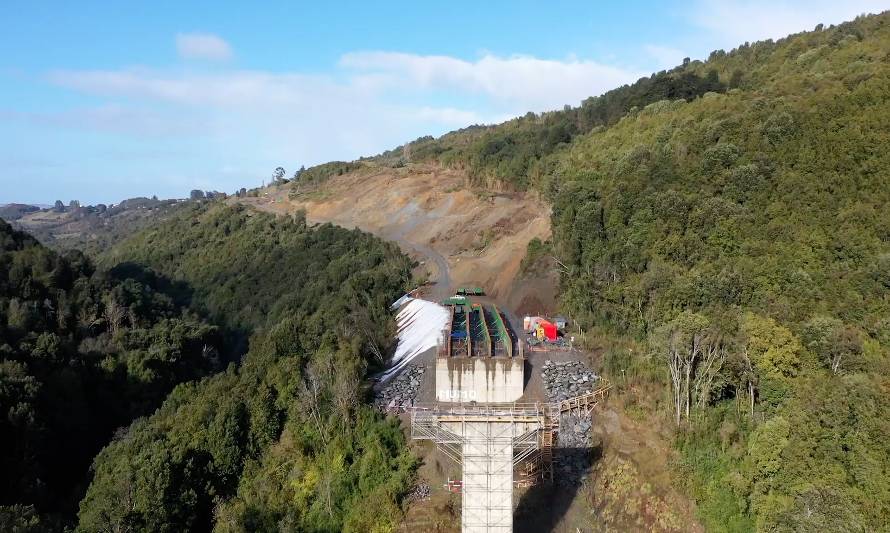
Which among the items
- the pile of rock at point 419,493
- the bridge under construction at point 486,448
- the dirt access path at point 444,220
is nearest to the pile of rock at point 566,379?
the pile of rock at point 419,493

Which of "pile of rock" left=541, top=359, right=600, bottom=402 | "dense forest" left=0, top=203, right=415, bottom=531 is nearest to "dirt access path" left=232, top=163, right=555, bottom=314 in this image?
"dense forest" left=0, top=203, right=415, bottom=531

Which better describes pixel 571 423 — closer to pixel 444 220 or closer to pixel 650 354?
pixel 650 354

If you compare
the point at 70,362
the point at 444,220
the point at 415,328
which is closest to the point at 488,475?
the point at 415,328

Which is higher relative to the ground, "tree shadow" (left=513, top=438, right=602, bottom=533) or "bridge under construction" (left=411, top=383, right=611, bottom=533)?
"bridge under construction" (left=411, top=383, right=611, bottom=533)

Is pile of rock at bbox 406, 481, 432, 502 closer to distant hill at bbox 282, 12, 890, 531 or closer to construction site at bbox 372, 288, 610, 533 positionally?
construction site at bbox 372, 288, 610, 533

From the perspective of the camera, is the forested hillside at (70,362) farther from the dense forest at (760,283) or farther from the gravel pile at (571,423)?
the dense forest at (760,283)

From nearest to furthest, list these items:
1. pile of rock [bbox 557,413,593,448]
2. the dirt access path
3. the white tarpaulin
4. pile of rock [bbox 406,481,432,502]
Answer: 1. pile of rock [bbox 406,481,432,502]
2. pile of rock [bbox 557,413,593,448]
3. the white tarpaulin
4. the dirt access path
